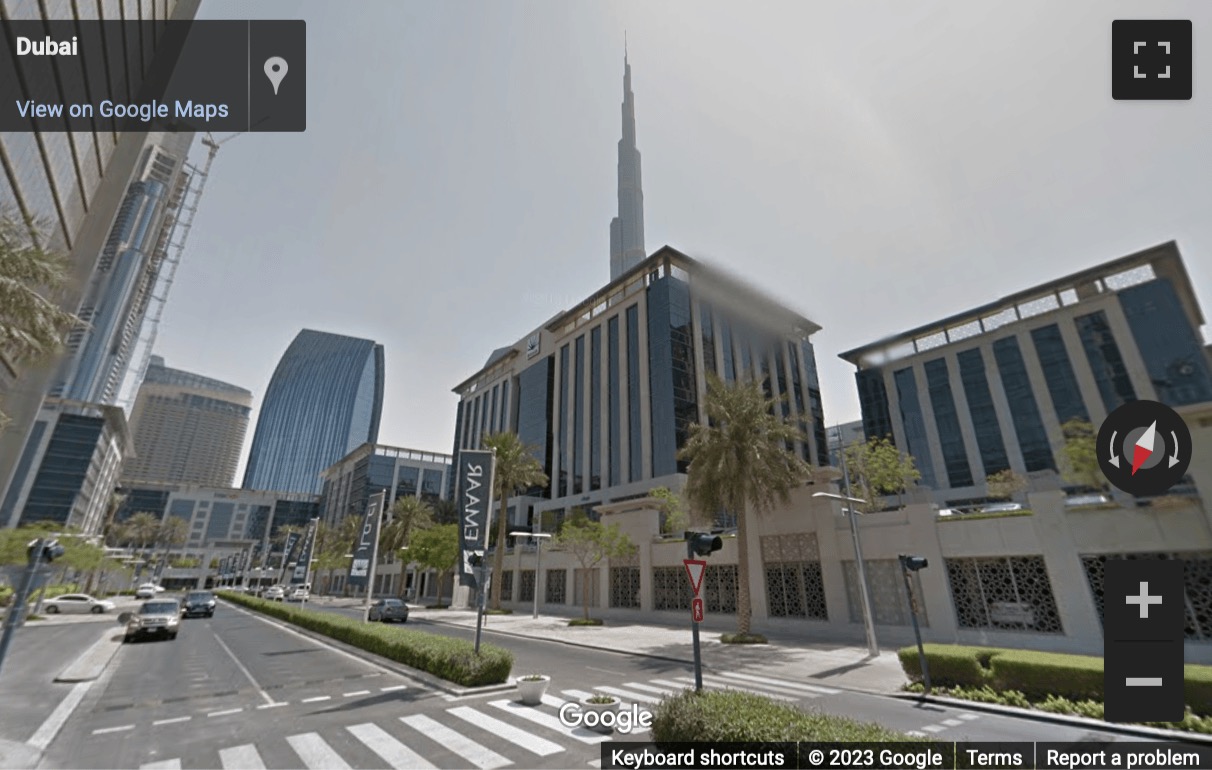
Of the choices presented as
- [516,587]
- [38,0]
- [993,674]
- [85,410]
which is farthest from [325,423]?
[993,674]

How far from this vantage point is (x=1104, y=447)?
518cm

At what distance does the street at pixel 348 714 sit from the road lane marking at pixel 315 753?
0.04 meters

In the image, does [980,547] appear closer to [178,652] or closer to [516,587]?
[178,652]

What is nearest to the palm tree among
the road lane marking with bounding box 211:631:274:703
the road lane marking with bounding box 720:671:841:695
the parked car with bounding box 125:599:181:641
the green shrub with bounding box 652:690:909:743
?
the road lane marking with bounding box 720:671:841:695

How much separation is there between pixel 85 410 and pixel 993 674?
144698 millimetres

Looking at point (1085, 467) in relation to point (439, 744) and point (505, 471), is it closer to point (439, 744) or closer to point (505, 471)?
point (439, 744)

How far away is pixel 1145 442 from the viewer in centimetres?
515

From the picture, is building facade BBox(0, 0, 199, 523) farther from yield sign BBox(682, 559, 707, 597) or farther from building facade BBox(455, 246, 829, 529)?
building facade BBox(455, 246, 829, 529)

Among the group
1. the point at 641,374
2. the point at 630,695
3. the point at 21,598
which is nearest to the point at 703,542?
the point at 630,695

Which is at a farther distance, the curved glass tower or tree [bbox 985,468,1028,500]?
the curved glass tower

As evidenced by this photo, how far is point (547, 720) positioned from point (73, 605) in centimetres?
6084

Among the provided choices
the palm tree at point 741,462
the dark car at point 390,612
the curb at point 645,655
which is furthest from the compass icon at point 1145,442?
the dark car at point 390,612

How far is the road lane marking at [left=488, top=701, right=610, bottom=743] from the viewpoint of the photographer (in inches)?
347

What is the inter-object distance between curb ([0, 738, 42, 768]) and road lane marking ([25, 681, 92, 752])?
17 centimetres
